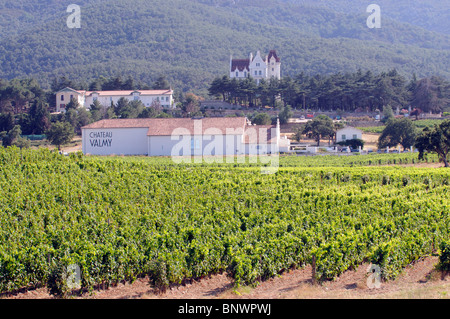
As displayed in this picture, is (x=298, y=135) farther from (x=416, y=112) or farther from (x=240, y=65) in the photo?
(x=240, y=65)

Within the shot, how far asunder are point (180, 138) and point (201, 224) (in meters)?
35.0

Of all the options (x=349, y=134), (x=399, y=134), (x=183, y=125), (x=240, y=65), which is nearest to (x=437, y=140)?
(x=399, y=134)

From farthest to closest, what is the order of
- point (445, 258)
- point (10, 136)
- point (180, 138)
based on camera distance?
point (10, 136), point (180, 138), point (445, 258)

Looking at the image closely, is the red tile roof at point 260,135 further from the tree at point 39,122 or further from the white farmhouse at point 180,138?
the tree at point 39,122

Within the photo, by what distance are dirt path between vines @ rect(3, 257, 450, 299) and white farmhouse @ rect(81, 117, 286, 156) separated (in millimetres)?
37394

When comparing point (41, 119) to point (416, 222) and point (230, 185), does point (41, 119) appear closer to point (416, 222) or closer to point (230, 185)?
point (230, 185)

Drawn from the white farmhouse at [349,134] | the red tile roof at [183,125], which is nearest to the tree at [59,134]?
the red tile roof at [183,125]

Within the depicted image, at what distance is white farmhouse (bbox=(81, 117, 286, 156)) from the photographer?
55469 millimetres

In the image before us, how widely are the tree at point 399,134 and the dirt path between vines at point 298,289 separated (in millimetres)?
45782

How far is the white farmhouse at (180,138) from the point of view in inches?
2184

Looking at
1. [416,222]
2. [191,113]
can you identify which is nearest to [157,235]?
[416,222]

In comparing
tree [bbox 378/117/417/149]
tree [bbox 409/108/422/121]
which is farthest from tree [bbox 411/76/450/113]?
tree [bbox 378/117/417/149]

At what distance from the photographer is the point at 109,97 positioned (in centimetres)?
8675
